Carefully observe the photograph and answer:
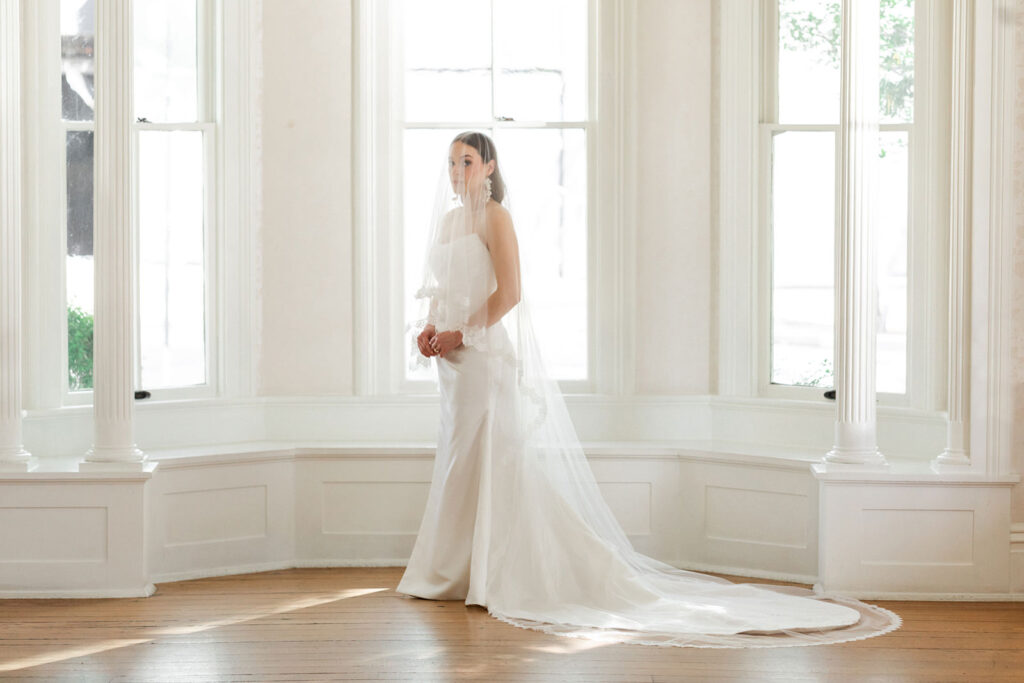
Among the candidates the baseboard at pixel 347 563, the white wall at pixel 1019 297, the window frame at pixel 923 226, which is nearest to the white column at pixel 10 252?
the baseboard at pixel 347 563

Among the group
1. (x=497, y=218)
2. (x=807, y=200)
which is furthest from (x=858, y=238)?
(x=497, y=218)

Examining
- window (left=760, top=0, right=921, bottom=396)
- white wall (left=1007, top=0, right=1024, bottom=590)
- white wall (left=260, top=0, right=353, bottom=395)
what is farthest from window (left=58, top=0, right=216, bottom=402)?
white wall (left=1007, top=0, right=1024, bottom=590)

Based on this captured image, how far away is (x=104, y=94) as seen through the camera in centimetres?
470

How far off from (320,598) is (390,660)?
3.23ft

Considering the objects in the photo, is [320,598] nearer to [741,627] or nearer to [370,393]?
[370,393]

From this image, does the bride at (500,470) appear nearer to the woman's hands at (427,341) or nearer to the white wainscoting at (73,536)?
the woman's hands at (427,341)

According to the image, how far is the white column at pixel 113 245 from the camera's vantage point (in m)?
4.71

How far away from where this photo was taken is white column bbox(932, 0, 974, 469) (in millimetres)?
4711

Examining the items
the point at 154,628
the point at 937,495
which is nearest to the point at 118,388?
the point at 154,628

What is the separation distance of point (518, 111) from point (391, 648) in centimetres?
289

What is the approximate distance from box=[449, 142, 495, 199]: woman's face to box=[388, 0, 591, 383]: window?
1.07 metres

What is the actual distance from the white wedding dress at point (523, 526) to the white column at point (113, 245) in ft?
4.21

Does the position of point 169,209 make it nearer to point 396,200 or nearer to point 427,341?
point 396,200

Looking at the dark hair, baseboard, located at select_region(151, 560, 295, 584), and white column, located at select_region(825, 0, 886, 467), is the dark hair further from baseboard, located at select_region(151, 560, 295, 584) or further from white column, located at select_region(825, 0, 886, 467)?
baseboard, located at select_region(151, 560, 295, 584)
